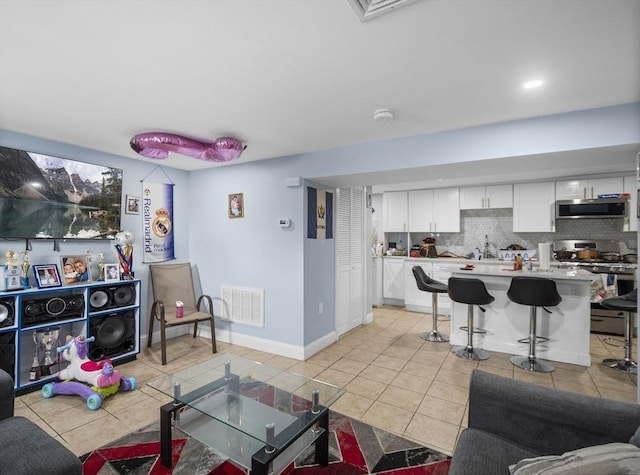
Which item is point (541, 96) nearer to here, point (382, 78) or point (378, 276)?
point (382, 78)

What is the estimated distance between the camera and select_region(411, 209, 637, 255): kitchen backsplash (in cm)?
521

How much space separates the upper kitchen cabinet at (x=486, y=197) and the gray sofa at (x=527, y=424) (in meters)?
4.73

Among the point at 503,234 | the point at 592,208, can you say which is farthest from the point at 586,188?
the point at 503,234

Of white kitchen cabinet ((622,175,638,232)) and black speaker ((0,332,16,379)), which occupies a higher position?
white kitchen cabinet ((622,175,638,232))

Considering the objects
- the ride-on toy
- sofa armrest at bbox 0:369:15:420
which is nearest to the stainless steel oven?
the ride-on toy

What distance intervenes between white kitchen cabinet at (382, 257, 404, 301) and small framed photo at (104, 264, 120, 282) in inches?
178

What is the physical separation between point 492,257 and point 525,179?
1444 mm

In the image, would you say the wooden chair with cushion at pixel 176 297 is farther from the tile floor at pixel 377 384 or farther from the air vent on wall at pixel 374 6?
the air vent on wall at pixel 374 6

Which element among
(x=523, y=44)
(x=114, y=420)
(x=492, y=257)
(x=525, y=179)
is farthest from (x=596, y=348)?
(x=114, y=420)

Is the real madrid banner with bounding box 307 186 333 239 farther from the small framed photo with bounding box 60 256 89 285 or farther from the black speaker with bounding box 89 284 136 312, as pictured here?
the small framed photo with bounding box 60 256 89 285

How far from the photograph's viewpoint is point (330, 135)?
319cm

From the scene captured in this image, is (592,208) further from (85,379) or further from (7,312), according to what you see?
(7,312)

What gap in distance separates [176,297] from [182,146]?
211cm

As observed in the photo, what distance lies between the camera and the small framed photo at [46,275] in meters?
3.14
